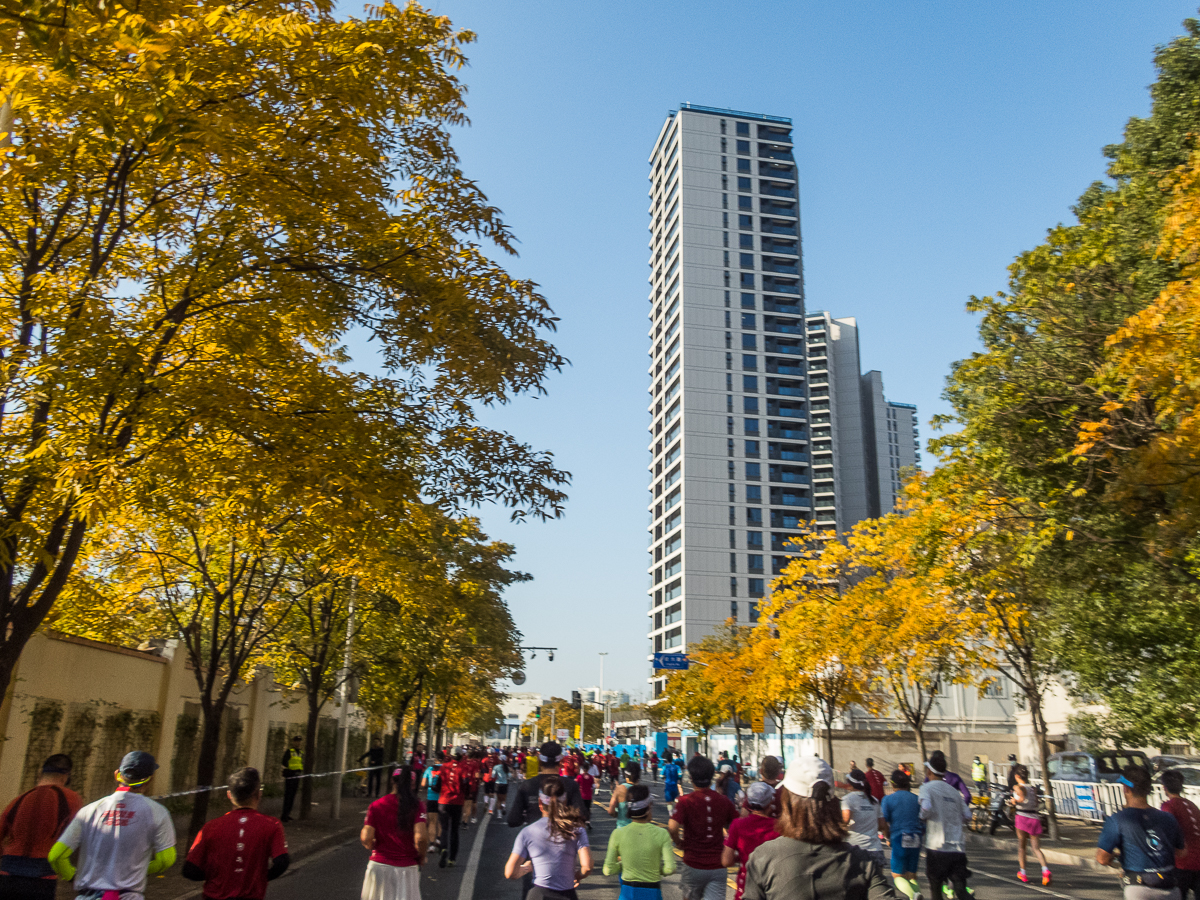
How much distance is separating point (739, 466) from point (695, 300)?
751 inches

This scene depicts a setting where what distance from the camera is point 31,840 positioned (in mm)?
5836

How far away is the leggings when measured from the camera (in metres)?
14.7

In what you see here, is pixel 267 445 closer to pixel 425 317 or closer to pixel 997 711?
pixel 425 317

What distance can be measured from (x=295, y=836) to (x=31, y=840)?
490 inches

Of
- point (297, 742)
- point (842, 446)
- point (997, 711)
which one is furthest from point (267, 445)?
point (842, 446)

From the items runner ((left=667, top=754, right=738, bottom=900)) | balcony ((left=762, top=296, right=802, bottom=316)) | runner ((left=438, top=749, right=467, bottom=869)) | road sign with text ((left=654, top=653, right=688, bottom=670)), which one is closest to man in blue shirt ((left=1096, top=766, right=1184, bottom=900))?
runner ((left=667, top=754, right=738, bottom=900))

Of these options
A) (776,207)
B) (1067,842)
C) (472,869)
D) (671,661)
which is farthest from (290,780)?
(776,207)

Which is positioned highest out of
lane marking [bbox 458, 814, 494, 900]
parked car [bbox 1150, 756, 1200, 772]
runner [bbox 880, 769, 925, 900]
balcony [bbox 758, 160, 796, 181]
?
balcony [bbox 758, 160, 796, 181]

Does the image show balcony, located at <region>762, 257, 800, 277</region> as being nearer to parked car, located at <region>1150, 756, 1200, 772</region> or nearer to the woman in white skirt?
parked car, located at <region>1150, 756, 1200, 772</region>

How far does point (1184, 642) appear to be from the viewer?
1870 cm

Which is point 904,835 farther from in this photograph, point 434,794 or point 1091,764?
point 1091,764

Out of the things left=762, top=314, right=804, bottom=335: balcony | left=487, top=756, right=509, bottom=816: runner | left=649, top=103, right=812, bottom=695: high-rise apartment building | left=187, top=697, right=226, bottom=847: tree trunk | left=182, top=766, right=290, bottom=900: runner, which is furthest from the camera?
left=762, top=314, right=804, bottom=335: balcony

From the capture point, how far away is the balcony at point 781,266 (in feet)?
332

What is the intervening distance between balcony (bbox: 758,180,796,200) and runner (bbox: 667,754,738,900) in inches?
4050
